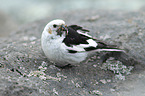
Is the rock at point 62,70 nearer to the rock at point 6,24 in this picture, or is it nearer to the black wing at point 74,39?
the black wing at point 74,39

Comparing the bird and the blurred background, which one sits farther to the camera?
the blurred background

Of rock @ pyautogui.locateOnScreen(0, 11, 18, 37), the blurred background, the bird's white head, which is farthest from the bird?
the blurred background

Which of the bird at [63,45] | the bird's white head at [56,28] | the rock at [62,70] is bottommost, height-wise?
the rock at [62,70]

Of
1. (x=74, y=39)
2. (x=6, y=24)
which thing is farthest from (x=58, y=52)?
(x=6, y=24)

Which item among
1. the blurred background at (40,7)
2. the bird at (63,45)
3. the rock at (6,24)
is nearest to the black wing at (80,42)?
the bird at (63,45)

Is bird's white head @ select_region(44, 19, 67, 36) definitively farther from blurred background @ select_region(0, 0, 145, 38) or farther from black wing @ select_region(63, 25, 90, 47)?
blurred background @ select_region(0, 0, 145, 38)

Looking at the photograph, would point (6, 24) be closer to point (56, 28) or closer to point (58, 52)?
point (56, 28)
